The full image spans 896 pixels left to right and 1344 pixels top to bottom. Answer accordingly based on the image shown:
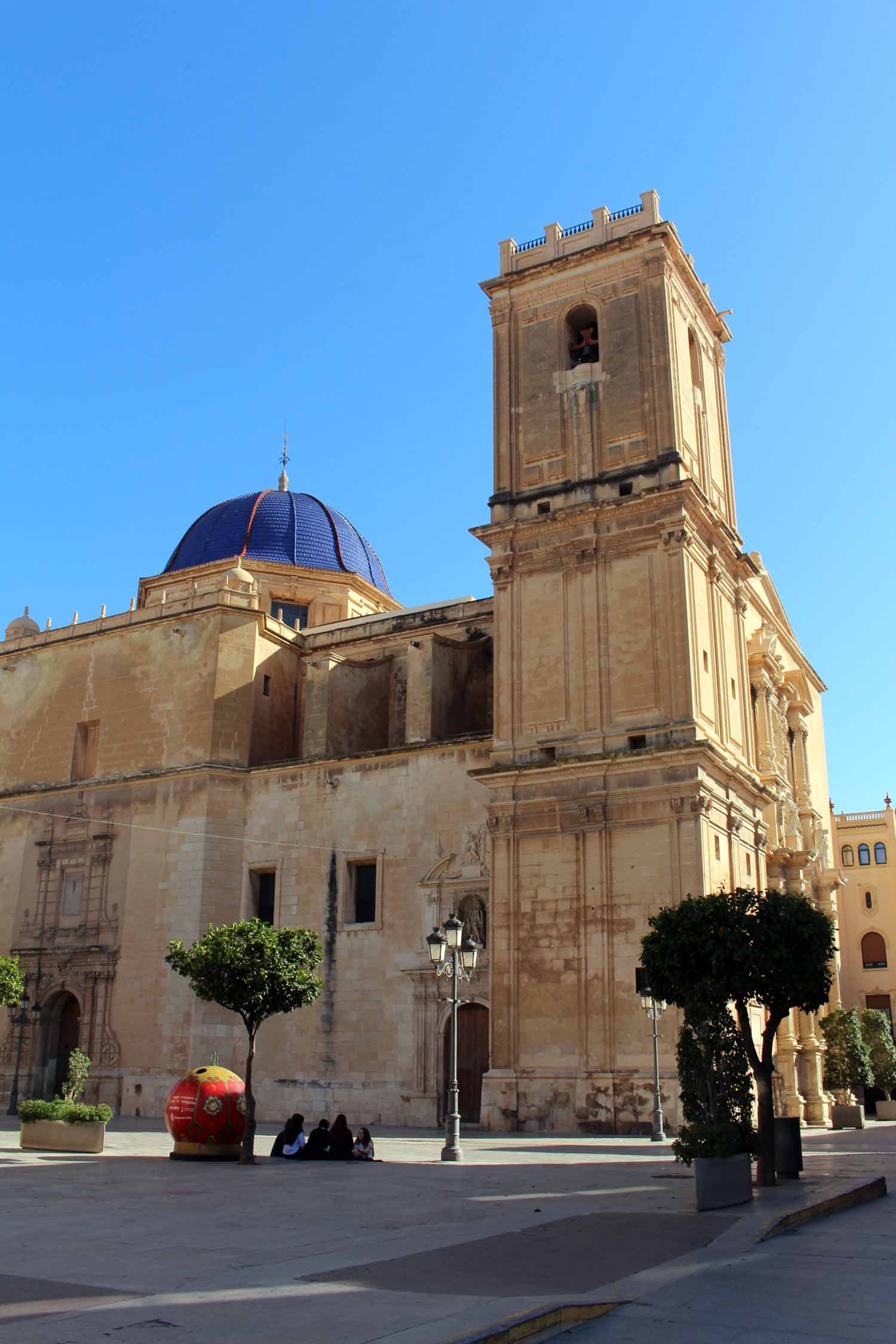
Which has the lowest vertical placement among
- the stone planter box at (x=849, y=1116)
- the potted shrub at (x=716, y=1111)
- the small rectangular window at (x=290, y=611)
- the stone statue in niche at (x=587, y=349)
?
the stone planter box at (x=849, y=1116)

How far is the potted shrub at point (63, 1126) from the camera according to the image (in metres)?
Answer: 18.0

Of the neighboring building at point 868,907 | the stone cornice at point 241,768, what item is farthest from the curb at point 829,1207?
the neighboring building at point 868,907

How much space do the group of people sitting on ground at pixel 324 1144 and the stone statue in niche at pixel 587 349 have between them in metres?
18.6

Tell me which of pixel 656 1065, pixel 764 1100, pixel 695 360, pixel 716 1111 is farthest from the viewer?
pixel 695 360

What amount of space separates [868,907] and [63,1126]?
3981 cm

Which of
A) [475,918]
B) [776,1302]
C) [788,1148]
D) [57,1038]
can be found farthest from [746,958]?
[57,1038]

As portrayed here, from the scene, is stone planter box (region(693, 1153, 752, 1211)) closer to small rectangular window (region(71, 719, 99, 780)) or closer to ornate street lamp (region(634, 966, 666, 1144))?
ornate street lamp (region(634, 966, 666, 1144))

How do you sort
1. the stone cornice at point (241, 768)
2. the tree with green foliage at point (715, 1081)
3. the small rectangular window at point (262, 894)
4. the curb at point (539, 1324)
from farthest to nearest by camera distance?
the small rectangular window at point (262, 894) < the stone cornice at point (241, 768) < the tree with green foliage at point (715, 1081) < the curb at point (539, 1324)

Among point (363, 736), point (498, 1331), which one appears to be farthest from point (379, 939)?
point (498, 1331)

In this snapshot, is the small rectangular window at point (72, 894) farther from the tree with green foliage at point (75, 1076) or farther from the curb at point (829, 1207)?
the curb at point (829, 1207)

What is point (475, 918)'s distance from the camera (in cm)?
2634

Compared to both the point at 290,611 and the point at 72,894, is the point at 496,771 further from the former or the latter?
the point at 290,611

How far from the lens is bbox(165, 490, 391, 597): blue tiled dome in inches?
1654

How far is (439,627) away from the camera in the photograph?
108ft
